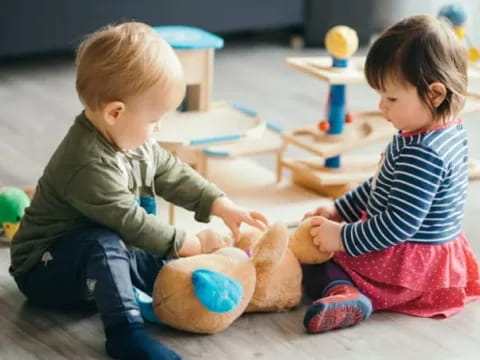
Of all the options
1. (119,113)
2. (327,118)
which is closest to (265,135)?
(327,118)

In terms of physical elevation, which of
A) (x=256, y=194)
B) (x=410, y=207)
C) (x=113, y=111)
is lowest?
(x=256, y=194)

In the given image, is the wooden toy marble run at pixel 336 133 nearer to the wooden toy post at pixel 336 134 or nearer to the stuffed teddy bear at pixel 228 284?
the wooden toy post at pixel 336 134

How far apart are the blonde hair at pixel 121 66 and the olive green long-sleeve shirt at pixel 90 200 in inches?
2.6

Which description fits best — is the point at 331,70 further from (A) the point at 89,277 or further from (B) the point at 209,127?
(A) the point at 89,277

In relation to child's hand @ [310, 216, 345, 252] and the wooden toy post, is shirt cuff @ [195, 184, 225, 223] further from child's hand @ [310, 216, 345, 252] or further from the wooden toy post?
the wooden toy post

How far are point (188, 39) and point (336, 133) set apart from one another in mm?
394

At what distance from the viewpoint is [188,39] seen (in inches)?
80.7

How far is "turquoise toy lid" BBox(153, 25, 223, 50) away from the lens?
79.3 inches

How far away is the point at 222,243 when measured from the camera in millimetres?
1458

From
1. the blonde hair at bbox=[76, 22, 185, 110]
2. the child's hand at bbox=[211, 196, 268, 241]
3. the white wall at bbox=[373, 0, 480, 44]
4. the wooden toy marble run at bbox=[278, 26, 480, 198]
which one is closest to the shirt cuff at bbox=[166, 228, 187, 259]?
the child's hand at bbox=[211, 196, 268, 241]

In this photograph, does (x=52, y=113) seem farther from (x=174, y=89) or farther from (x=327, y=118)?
(x=174, y=89)

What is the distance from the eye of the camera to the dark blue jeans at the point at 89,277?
1335mm

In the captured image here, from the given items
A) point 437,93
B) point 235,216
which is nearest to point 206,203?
point 235,216

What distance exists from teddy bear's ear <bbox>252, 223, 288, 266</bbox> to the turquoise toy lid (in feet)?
2.30
